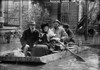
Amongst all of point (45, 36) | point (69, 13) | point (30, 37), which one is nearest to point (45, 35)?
point (45, 36)

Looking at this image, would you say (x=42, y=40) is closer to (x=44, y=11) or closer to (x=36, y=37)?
(x=36, y=37)

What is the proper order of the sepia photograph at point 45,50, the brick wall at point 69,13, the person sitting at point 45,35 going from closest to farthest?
the sepia photograph at point 45,50 < the person sitting at point 45,35 < the brick wall at point 69,13

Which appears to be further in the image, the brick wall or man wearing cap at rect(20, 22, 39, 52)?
the brick wall

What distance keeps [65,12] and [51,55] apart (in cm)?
1378

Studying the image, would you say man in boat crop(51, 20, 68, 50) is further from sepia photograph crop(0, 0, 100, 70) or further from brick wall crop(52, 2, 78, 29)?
brick wall crop(52, 2, 78, 29)

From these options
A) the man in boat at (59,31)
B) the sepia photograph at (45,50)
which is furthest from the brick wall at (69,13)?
the man in boat at (59,31)

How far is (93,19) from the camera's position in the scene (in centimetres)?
2333

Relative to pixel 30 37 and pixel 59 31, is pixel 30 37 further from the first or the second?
pixel 59 31

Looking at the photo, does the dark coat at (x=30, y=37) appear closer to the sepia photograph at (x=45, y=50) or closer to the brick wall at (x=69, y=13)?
the sepia photograph at (x=45, y=50)

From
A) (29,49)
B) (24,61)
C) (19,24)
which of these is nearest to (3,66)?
(24,61)

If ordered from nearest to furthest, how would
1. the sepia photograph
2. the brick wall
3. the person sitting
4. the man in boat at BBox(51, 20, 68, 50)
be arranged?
1. the sepia photograph
2. the person sitting
3. the man in boat at BBox(51, 20, 68, 50)
4. the brick wall

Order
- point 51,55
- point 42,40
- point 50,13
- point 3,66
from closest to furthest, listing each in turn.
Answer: point 3,66, point 51,55, point 42,40, point 50,13

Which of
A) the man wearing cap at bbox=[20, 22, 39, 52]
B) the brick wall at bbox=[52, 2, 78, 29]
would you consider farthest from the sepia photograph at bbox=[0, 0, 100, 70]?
the brick wall at bbox=[52, 2, 78, 29]

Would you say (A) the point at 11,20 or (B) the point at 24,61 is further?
(A) the point at 11,20
